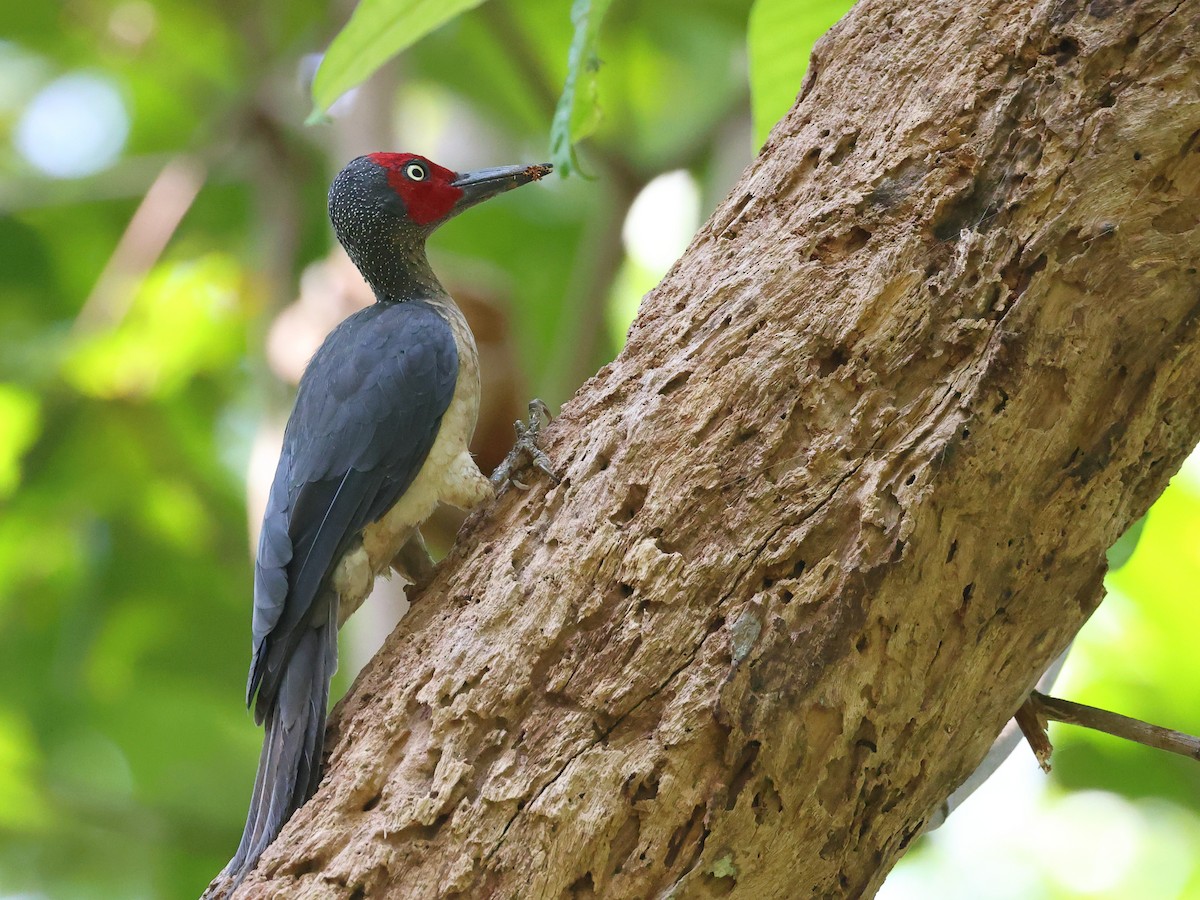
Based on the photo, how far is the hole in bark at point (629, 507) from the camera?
7.98 feet

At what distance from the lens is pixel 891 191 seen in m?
2.40

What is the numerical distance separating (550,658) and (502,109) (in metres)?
4.91

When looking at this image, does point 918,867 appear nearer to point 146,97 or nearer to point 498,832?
point 498,832

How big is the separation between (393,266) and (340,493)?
1.09m

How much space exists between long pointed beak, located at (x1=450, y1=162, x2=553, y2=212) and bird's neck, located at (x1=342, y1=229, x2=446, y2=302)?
8.6 inches

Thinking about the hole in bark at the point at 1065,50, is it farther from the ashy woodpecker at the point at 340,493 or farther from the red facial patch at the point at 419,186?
the red facial patch at the point at 419,186

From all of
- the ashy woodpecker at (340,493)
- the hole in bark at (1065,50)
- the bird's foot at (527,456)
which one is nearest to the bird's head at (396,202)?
the ashy woodpecker at (340,493)

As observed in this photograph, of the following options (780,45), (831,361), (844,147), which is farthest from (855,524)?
(780,45)

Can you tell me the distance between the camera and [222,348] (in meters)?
6.25

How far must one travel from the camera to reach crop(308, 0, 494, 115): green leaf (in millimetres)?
2949

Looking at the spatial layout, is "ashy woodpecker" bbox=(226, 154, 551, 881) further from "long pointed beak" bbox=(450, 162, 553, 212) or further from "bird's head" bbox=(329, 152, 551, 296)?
"bird's head" bbox=(329, 152, 551, 296)

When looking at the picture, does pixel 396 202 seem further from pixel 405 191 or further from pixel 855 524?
pixel 855 524

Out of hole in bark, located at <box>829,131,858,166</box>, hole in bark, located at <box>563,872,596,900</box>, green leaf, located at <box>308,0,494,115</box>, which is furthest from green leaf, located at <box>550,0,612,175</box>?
hole in bark, located at <box>563,872,596,900</box>

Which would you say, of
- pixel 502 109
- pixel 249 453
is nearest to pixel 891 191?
pixel 502 109
